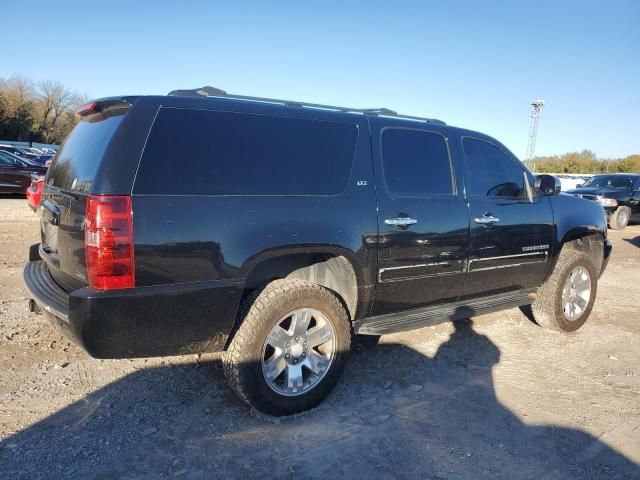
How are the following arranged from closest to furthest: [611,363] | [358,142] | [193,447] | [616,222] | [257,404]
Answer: [193,447] < [257,404] < [358,142] < [611,363] < [616,222]

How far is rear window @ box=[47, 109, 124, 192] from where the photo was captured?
2914 mm

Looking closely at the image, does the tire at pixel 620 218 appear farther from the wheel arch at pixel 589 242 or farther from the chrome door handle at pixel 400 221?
the chrome door handle at pixel 400 221

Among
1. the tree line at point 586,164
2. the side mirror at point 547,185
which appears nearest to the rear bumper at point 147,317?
the side mirror at point 547,185

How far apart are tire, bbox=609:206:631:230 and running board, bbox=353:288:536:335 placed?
39.7 feet

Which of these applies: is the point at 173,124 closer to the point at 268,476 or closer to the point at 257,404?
the point at 257,404

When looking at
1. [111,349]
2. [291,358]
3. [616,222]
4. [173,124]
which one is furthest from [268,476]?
[616,222]

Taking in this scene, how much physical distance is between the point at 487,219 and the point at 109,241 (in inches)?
119

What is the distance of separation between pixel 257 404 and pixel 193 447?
449mm

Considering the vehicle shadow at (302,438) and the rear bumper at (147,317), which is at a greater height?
the rear bumper at (147,317)

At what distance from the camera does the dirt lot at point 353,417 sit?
281 cm

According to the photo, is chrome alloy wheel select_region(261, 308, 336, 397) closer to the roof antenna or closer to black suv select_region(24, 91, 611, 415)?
black suv select_region(24, 91, 611, 415)

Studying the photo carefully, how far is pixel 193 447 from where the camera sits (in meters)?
2.94

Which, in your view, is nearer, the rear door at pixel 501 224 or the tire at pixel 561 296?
the rear door at pixel 501 224

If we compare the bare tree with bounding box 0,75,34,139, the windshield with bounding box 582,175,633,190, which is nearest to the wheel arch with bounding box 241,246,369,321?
the windshield with bounding box 582,175,633,190
